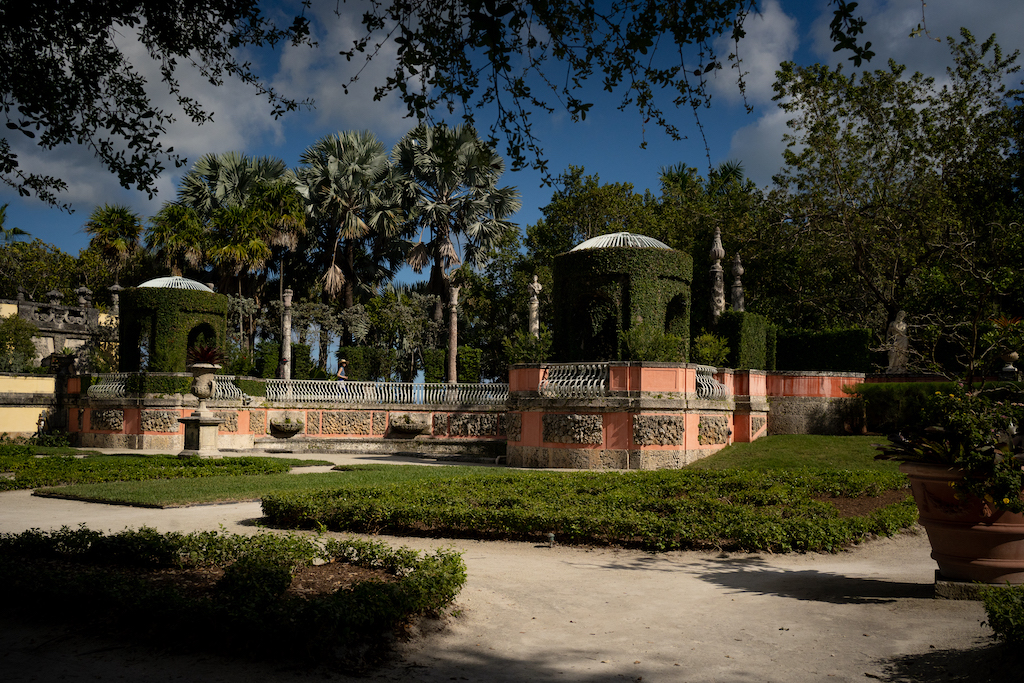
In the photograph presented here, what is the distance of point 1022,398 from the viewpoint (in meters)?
7.68

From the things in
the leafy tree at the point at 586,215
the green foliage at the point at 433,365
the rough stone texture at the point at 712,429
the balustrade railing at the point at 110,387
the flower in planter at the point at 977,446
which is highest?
the leafy tree at the point at 586,215

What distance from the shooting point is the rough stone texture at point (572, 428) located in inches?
722

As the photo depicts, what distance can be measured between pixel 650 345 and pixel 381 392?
12056mm

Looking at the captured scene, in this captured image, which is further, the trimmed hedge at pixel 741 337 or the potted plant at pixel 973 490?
the trimmed hedge at pixel 741 337

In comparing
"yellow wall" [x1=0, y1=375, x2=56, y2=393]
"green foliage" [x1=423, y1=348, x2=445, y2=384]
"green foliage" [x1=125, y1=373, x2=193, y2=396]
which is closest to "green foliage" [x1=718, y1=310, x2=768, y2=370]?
"green foliage" [x1=423, y1=348, x2=445, y2=384]

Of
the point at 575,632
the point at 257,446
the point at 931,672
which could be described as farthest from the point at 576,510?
the point at 257,446

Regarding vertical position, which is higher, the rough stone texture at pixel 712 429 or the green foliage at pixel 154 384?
the green foliage at pixel 154 384

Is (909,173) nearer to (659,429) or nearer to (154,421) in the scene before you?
(659,429)

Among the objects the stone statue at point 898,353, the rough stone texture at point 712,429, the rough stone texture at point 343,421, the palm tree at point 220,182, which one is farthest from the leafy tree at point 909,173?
the palm tree at point 220,182

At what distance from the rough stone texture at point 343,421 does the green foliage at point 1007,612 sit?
2419 cm

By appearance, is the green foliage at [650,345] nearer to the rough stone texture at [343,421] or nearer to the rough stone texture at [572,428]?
the rough stone texture at [572,428]

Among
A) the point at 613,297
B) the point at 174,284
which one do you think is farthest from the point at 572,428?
the point at 174,284

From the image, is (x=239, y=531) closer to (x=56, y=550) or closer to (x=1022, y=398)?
(x=56, y=550)

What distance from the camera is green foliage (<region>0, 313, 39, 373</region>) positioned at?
3031 centimetres
